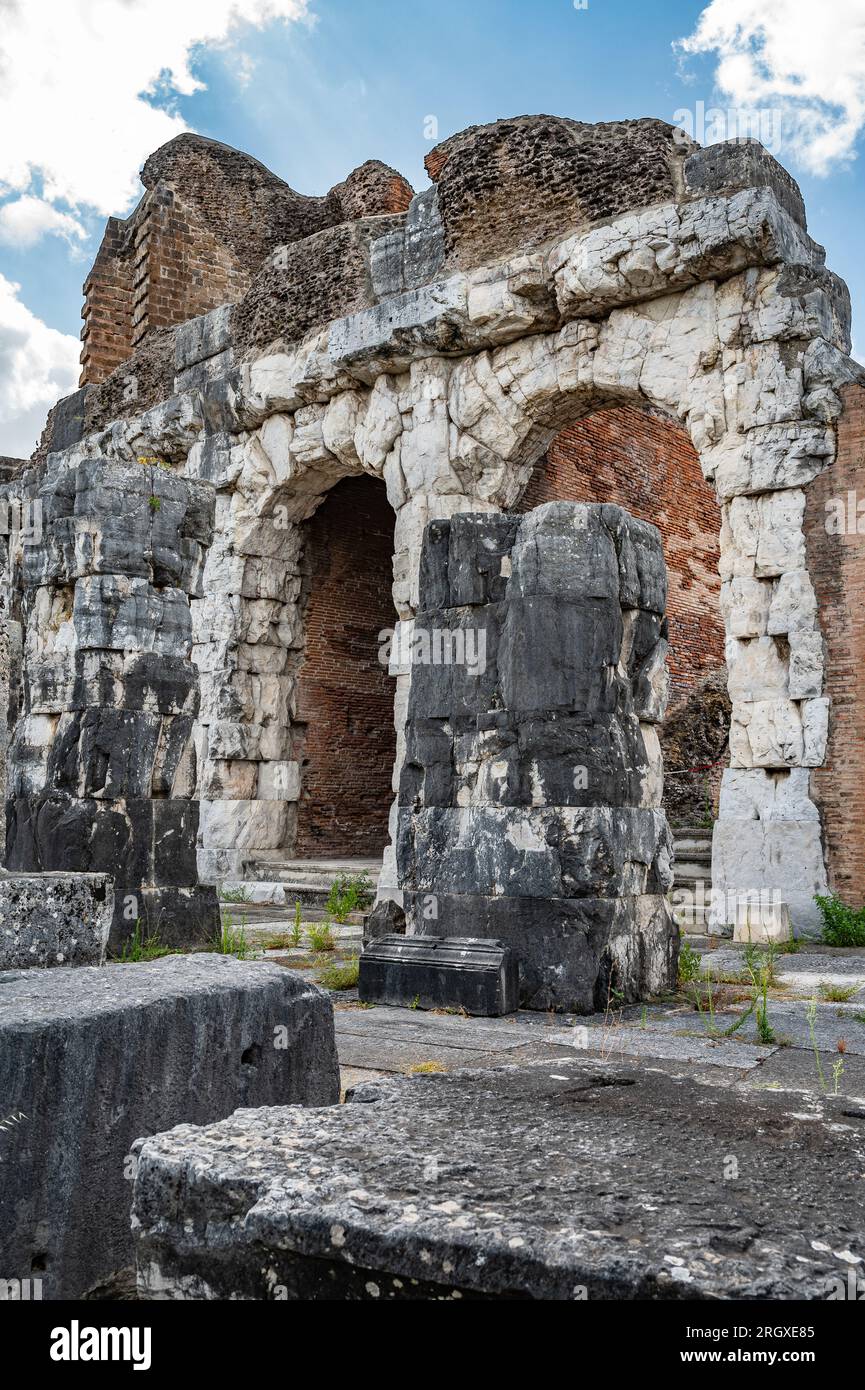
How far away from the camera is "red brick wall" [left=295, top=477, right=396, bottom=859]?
14.6 m

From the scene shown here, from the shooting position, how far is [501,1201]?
183 cm

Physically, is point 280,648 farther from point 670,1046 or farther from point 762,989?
point 670,1046

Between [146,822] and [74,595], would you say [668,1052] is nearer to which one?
[146,822]

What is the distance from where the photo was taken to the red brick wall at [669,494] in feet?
45.3

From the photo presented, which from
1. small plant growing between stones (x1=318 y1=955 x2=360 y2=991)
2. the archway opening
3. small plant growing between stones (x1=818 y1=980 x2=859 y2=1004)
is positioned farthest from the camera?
the archway opening

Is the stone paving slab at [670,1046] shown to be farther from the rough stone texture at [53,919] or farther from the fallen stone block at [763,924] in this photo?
the fallen stone block at [763,924]

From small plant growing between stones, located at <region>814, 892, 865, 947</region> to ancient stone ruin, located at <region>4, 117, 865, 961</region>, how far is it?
0.89 ft

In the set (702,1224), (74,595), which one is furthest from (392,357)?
(702,1224)

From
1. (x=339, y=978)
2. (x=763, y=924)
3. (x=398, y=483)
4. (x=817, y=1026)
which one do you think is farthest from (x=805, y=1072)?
(x=398, y=483)

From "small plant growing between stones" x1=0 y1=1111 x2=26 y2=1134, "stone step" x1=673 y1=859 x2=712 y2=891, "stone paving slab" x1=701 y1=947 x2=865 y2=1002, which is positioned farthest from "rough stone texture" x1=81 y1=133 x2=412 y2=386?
"small plant growing between stones" x1=0 y1=1111 x2=26 y2=1134

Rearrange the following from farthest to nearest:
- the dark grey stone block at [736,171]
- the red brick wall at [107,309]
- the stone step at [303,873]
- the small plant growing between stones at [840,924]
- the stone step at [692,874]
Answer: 1. the red brick wall at [107,309]
2. the stone step at [303,873]
3. the stone step at [692,874]
4. the dark grey stone block at [736,171]
5. the small plant growing between stones at [840,924]

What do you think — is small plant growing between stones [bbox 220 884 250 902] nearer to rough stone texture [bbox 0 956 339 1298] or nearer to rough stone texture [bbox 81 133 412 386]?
rough stone texture [bbox 81 133 412 386]

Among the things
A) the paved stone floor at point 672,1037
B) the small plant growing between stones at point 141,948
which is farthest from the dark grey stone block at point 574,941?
the small plant growing between stones at point 141,948

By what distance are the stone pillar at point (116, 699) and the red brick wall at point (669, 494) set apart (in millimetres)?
6202
